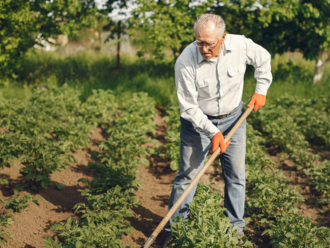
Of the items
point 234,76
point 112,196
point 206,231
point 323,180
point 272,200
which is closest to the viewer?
point 206,231

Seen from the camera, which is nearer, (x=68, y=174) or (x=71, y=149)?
(x=68, y=174)

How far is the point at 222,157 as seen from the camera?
2955 mm

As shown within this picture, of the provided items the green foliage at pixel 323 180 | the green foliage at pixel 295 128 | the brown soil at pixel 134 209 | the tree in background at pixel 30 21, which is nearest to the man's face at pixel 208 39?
the brown soil at pixel 134 209

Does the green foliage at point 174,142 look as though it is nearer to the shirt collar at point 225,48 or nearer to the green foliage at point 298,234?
the green foliage at point 298,234

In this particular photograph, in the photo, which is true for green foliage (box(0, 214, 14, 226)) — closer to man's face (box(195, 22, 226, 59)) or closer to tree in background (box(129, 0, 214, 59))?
man's face (box(195, 22, 226, 59))

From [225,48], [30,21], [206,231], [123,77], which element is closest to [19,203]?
[206,231]

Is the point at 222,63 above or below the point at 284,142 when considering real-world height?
above

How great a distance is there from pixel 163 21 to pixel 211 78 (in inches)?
167

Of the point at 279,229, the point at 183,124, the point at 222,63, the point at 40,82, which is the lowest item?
the point at 40,82

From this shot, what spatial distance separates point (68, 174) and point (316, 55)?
6.93 m

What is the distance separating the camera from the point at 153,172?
188 inches

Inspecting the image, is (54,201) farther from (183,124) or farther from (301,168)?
(301,168)

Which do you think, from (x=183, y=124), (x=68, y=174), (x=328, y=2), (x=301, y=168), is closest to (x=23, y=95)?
(x=68, y=174)

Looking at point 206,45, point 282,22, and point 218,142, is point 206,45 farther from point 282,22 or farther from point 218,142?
point 282,22
